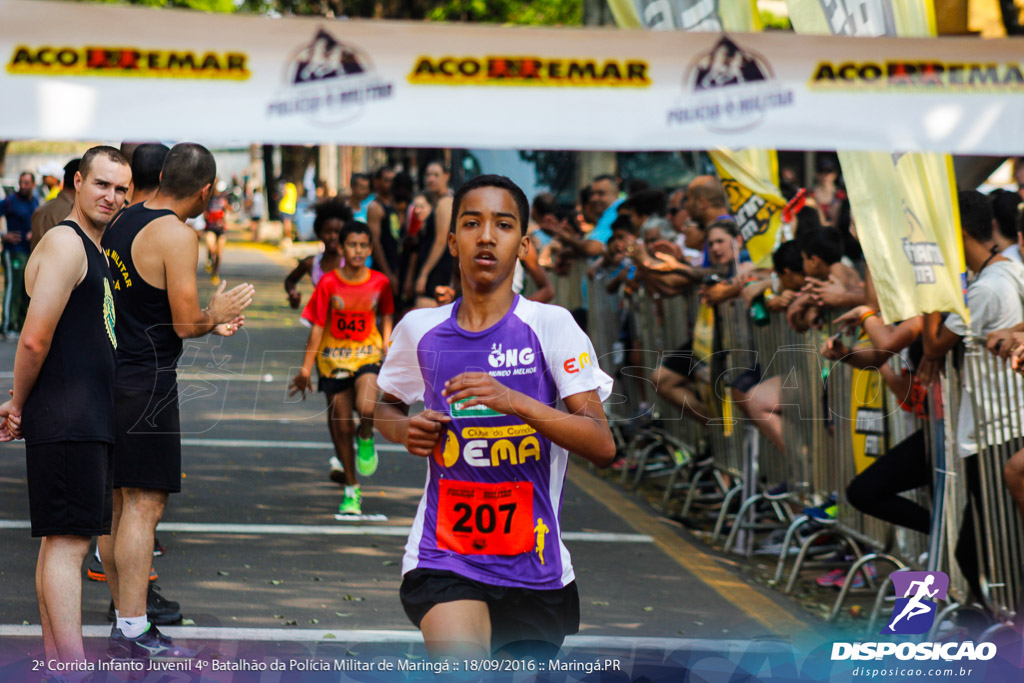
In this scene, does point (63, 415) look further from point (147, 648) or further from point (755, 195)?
point (755, 195)

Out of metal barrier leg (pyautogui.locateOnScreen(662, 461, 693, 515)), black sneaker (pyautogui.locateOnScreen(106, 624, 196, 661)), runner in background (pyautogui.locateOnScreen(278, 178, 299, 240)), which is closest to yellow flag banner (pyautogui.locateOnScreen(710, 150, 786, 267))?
metal barrier leg (pyautogui.locateOnScreen(662, 461, 693, 515))

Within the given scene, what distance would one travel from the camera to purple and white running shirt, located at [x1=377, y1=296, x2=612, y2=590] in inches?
146

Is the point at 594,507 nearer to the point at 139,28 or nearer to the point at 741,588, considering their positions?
the point at 741,588

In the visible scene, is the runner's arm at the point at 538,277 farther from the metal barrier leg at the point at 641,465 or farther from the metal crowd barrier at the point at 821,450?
the metal barrier leg at the point at 641,465

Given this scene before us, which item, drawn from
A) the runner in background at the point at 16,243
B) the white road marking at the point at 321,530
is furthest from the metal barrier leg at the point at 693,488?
the runner in background at the point at 16,243

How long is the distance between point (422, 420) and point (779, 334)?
430 centimetres

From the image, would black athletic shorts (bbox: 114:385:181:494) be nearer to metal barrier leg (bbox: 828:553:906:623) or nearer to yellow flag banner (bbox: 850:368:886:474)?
metal barrier leg (bbox: 828:553:906:623)

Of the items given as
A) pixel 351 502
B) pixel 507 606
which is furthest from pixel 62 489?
pixel 351 502

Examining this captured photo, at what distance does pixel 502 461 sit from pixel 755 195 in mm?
4322

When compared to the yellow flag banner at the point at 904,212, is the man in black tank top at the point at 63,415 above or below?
below

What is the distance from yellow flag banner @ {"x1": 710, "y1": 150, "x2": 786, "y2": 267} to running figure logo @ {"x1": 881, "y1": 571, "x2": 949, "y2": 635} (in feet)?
8.84

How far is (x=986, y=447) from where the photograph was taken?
543cm

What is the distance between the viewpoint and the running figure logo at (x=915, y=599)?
5.17 meters

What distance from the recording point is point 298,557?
7043 mm
